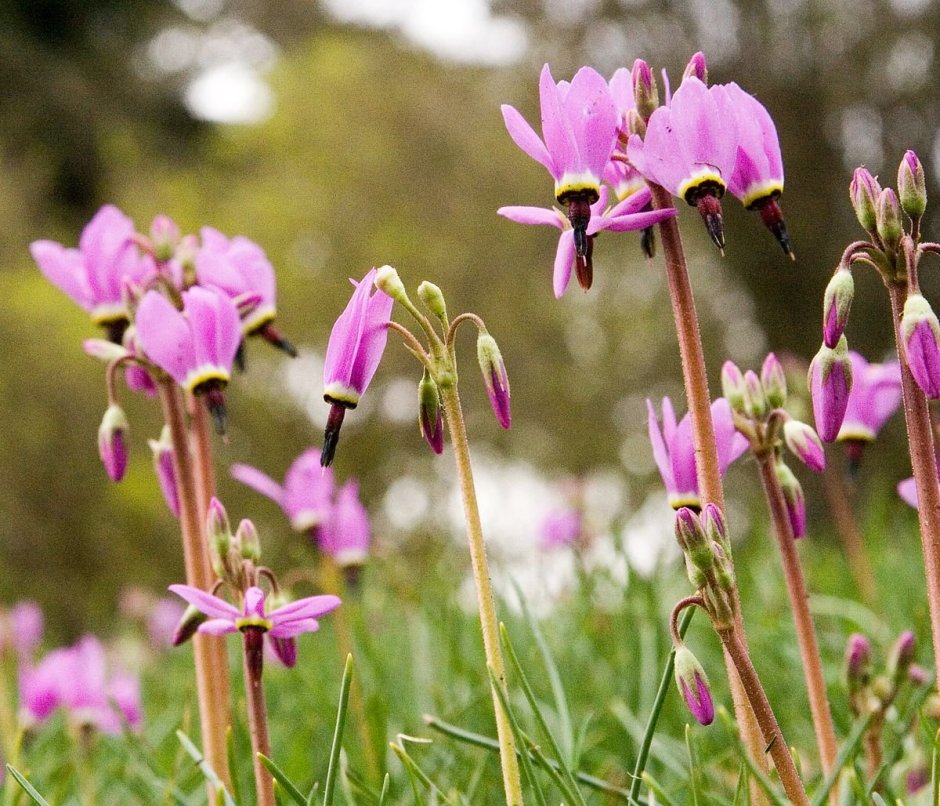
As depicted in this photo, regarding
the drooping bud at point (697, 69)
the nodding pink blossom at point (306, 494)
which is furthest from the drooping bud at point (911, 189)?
the nodding pink blossom at point (306, 494)

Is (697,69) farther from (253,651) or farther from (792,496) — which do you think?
(253,651)

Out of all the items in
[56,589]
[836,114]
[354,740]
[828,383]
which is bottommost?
[56,589]

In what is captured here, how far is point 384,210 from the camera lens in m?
15.8

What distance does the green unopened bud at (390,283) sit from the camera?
1012mm

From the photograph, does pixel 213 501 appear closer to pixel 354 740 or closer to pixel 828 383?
pixel 828 383

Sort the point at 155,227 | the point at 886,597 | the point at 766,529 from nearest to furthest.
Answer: the point at 155,227 < the point at 886,597 < the point at 766,529

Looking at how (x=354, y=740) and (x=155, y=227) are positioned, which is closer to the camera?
(x=155, y=227)

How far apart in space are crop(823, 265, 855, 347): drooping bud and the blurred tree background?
646 centimetres

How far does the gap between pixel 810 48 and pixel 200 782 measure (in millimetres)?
10175

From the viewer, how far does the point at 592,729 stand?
2.01 meters

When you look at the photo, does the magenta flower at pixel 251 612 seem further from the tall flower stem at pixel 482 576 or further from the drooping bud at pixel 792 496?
the drooping bud at pixel 792 496

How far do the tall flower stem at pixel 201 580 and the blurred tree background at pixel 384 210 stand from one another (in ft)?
21.1

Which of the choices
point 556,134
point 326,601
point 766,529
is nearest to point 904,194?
point 556,134

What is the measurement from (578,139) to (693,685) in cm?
54
